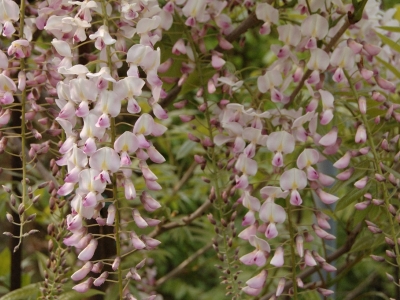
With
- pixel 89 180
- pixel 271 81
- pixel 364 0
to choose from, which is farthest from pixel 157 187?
pixel 364 0

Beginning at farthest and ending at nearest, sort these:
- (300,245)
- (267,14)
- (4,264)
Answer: (4,264) → (267,14) → (300,245)

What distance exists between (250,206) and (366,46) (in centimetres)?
24

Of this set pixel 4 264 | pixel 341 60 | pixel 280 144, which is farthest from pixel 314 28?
pixel 4 264

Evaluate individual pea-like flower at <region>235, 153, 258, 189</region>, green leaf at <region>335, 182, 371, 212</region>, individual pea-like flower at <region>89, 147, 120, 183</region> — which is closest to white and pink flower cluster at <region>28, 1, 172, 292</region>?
individual pea-like flower at <region>89, 147, 120, 183</region>

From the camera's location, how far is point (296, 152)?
0.82 metres

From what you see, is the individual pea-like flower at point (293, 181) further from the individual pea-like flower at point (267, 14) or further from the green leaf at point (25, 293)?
the green leaf at point (25, 293)

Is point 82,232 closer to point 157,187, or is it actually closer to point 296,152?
point 157,187

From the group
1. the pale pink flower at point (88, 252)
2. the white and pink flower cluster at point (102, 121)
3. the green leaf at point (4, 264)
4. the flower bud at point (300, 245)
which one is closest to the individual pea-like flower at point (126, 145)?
the white and pink flower cluster at point (102, 121)

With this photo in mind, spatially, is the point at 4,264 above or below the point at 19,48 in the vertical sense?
below

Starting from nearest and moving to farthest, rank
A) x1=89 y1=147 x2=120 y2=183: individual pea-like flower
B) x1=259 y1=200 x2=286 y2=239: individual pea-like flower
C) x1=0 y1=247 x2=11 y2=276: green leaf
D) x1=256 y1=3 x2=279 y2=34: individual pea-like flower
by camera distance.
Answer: x1=89 y1=147 x2=120 y2=183: individual pea-like flower
x1=259 y1=200 x2=286 y2=239: individual pea-like flower
x1=256 y1=3 x2=279 y2=34: individual pea-like flower
x1=0 y1=247 x2=11 y2=276: green leaf

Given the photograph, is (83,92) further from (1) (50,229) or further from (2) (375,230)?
(2) (375,230)

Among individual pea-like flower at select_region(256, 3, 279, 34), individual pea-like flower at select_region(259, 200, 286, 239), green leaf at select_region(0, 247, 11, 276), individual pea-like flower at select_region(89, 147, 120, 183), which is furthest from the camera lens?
green leaf at select_region(0, 247, 11, 276)

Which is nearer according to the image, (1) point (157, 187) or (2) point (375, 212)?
(1) point (157, 187)

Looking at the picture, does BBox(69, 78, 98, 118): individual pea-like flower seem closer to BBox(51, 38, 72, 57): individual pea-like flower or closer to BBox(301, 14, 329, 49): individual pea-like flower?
BBox(51, 38, 72, 57): individual pea-like flower
